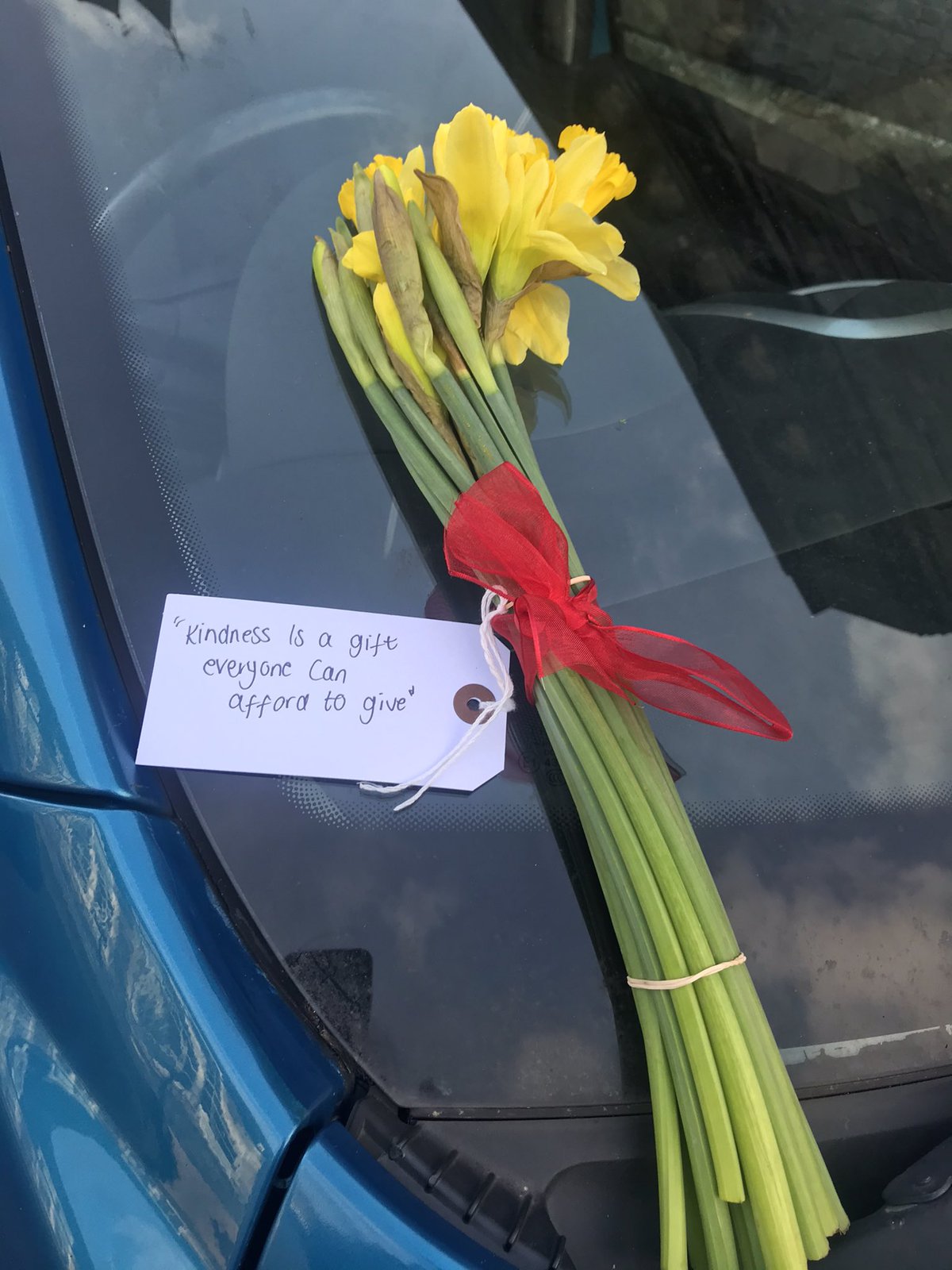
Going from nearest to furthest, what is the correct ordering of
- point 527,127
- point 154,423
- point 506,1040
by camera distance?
point 506,1040 → point 154,423 → point 527,127

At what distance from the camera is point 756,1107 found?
0.60 metres

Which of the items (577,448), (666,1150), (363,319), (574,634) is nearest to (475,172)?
(363,319)

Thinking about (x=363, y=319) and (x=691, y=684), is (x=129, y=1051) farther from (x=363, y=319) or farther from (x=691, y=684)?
(x=363, y=319)

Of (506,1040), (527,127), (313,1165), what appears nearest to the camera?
(313,1165)

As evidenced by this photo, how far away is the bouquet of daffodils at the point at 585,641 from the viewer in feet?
1.99

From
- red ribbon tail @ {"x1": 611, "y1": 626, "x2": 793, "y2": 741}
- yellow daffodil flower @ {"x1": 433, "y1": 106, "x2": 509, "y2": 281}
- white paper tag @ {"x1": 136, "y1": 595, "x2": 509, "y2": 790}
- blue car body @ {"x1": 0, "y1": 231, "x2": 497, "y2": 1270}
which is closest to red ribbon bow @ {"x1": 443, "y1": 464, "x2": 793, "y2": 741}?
red ribbon tail @ {"x1": 611, "y1": 626, "x2": 793, "y2": 741}

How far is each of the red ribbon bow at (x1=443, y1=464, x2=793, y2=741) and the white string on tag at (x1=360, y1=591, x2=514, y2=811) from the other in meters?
0.06

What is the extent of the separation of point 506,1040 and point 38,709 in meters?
0.47

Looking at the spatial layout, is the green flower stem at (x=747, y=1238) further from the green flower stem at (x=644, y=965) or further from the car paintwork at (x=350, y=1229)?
the car paintwork at (x=350, y=1229)

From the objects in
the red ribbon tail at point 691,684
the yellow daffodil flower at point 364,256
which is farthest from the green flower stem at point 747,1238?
the yellow daffodil flower at point 364,256

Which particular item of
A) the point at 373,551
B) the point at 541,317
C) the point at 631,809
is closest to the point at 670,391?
the point at 541,317

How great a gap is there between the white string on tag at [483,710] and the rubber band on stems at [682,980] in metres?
0.24

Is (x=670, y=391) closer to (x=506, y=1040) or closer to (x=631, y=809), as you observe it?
(x=631, y=809)

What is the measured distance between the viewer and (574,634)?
2.23ft
